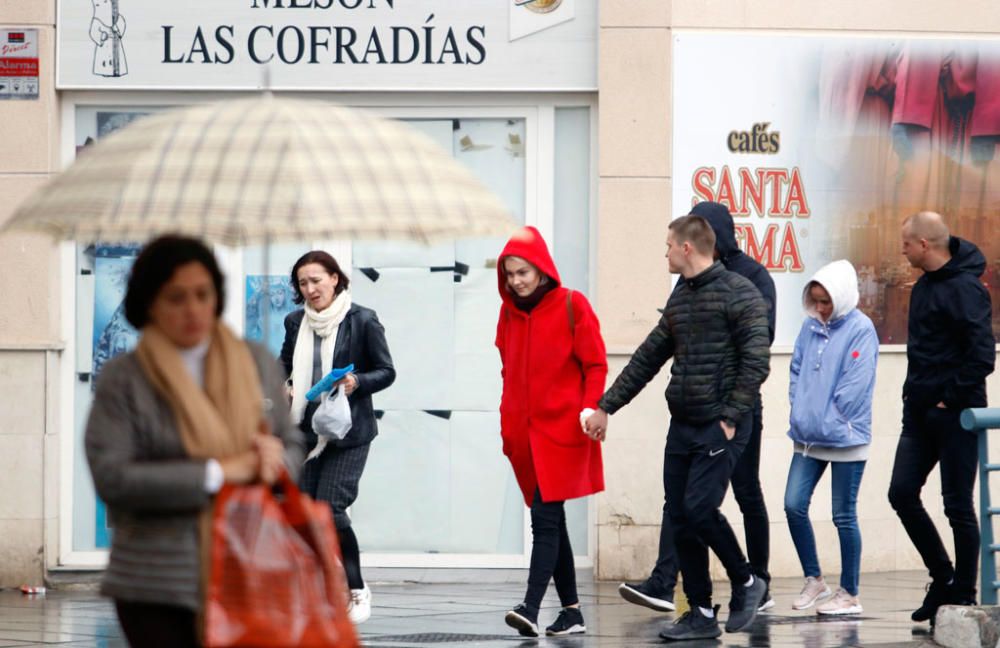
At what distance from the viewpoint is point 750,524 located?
31.3 feet

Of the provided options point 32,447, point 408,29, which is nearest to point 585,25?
point 408,29

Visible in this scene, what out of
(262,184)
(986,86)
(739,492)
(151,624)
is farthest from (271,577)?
(986,86)

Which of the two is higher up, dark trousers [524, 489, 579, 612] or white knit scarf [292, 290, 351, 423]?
white knit scarf [292, 290, 351, 423]

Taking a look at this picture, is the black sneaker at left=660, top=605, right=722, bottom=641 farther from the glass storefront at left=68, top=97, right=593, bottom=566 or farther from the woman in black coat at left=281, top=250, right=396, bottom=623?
the glass storefront at left=68, top=97, right=593, bottom=566

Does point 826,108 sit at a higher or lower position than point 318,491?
higher

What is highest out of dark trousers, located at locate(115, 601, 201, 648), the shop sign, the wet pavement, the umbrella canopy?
the shop sign

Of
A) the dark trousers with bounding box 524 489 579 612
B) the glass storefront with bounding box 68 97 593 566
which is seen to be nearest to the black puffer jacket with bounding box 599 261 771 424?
the dark trousers with bounding box 524 489 579 612

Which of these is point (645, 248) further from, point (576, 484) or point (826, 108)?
point (576, 484)

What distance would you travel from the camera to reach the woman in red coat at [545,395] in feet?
28.0

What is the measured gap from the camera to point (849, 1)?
1175cm

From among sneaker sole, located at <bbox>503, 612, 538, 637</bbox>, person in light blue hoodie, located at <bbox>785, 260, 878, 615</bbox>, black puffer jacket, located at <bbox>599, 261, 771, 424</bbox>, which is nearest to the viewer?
black puffer jacket, located at <bbox>599, 261, 771, 424</bbox>

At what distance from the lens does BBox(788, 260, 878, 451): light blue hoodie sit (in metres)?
9.48

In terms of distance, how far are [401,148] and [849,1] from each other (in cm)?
764

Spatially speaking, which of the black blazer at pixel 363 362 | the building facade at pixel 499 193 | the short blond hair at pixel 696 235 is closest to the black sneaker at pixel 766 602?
the building facade at pixel 499 193
